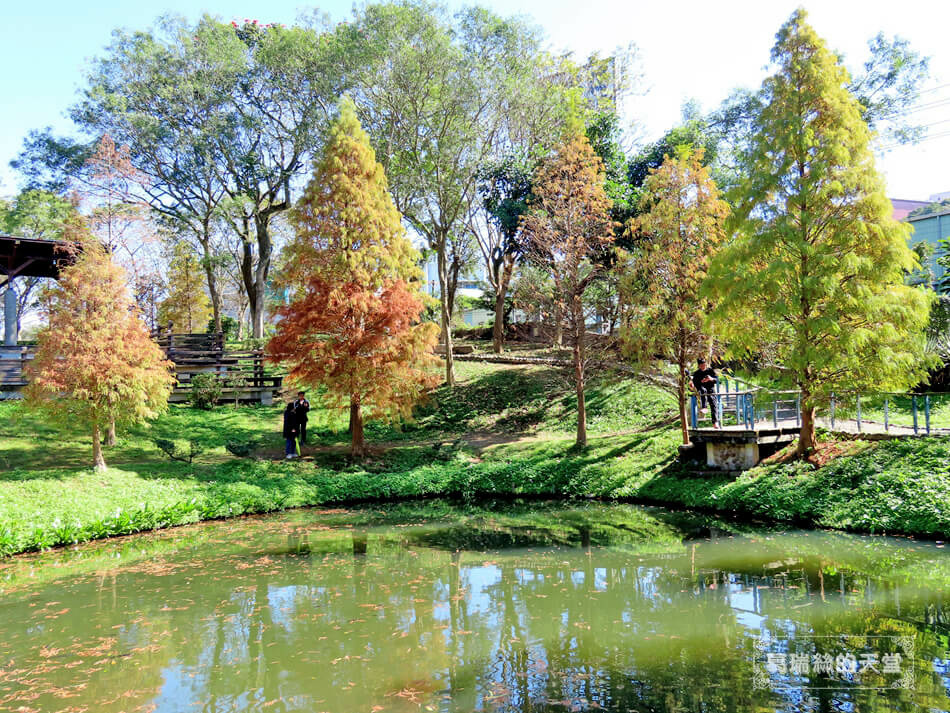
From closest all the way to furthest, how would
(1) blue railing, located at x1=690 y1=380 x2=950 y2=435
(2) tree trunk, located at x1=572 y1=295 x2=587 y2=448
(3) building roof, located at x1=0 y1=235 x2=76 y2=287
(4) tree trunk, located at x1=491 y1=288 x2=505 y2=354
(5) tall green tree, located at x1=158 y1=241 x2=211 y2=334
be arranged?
(1) blue railing, located at x1=690 y1=380 x2=950 y2=435 → (2) tree trunk, located at x1=572 y1=295 x2=587 y2=448 → (3) building roof, located at x1=0 y1=235 x2=76 y2=287 → (4) tree trunk, located at x1=491 y1=288 x2=505 y2=354 → (5) tall green tree, located at x1=158 y1=241 x2=211 y2=334

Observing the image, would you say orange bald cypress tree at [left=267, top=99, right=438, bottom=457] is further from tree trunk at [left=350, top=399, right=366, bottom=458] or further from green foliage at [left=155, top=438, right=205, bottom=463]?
green foliage at [left=155, top=438, right=205, bottom=463]

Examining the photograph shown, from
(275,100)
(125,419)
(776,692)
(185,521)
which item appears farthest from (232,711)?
(275,100)

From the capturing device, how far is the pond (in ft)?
19.1

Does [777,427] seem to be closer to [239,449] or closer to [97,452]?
[239,449]

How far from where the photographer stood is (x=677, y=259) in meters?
16.8

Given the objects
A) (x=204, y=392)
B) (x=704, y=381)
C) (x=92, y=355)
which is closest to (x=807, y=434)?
(x=704, y=381)

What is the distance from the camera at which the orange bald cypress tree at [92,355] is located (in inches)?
591

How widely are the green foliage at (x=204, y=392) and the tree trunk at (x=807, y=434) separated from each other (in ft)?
65.6

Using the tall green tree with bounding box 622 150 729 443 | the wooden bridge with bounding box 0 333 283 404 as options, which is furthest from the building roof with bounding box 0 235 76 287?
the tall green tree with bounding box 622 150 729 443

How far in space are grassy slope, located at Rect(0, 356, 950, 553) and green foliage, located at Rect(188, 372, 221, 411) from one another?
2.68ft

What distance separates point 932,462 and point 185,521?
15533 mm

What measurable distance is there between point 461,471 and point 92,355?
32.7 ft

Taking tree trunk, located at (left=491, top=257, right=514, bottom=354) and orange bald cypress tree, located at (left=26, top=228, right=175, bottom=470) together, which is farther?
tree trunk, located at (left=491, top=257, right=514, bottom=354)

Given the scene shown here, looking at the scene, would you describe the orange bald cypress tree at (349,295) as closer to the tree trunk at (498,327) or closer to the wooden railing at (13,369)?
the wooden railing at (13,369)
